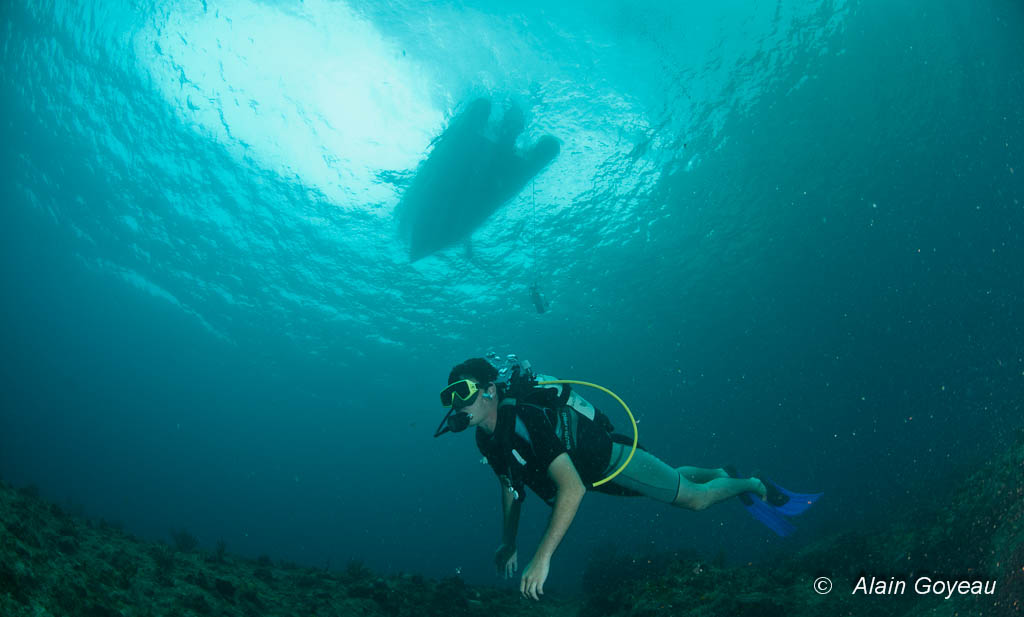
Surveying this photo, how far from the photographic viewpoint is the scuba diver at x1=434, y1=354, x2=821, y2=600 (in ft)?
10.6

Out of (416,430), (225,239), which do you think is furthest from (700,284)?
(416,430)

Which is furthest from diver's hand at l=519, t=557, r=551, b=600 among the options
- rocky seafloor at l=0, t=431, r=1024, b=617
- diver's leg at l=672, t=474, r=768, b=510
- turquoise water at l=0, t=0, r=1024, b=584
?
turquoise water at l=0, t=0, r=1024, b=584

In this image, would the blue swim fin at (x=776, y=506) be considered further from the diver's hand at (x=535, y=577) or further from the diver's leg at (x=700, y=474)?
the diver's hand at (x=535, y=577)

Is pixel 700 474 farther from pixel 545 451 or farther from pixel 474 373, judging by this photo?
pixel 474 373

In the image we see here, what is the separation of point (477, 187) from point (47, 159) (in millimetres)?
19936

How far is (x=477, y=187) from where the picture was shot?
19562 millimetres

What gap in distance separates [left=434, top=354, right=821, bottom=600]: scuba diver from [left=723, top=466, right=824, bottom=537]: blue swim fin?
3.34ft

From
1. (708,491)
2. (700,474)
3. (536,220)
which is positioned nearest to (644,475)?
(708,491)

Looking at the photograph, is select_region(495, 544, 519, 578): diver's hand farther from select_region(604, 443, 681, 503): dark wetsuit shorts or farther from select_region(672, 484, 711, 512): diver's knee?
select_region(672, 484, 711, 512): diver's knee

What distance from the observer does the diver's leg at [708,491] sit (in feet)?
15.2

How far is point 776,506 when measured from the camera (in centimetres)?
566

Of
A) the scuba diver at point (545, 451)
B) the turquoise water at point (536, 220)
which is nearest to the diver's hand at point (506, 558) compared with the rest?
the scuba diver at point (545, 451)

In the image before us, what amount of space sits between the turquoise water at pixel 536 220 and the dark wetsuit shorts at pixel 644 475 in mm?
14220

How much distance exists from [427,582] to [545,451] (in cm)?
429
